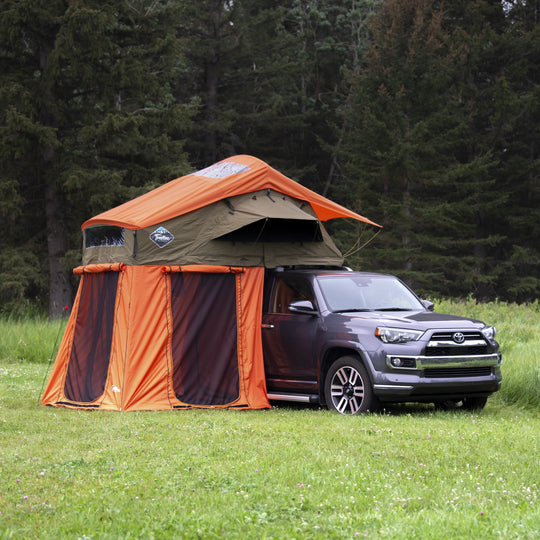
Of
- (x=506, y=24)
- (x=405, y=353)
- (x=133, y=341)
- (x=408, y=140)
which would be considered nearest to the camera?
(x=405, y=353)

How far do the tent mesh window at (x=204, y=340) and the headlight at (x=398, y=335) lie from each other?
2.38 m

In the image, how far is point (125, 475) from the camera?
6430 mm

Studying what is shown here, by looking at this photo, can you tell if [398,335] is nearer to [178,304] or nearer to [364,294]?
[364,294]

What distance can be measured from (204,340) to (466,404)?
11.7 feet

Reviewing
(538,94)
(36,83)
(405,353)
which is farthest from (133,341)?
(538,94)

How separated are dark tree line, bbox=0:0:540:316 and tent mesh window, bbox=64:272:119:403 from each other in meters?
10.6

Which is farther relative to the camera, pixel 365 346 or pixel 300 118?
pixel 300 118

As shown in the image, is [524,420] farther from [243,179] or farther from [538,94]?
[538,94]

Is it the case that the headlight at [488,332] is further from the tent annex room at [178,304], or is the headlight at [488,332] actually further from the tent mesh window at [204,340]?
the tent mesh window at [204,340]

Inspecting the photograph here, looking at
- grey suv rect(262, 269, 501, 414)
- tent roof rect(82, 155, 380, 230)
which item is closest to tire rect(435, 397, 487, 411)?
grey suv rect(262, 269, 501, 414)

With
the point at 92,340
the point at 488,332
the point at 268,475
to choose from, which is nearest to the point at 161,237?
the point at 92,340

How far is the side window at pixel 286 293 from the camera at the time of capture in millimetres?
11547

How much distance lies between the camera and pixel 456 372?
32.8 feet

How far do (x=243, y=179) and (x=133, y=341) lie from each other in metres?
2.83
